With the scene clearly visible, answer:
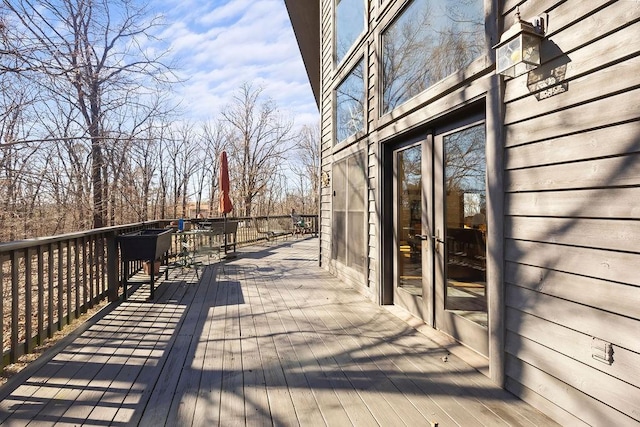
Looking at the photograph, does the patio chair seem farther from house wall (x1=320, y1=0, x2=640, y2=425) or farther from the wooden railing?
house wall (x1=320, y1=0, x2=640, y2=425)

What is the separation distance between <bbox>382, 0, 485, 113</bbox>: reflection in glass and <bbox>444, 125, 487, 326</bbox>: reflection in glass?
60cm

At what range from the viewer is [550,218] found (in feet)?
5.82

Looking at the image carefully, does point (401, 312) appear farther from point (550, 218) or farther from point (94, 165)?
point (94, 165)

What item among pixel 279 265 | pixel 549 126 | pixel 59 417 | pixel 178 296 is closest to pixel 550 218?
pixel 549 126

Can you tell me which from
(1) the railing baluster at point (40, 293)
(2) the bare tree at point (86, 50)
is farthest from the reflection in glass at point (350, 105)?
(1) the railing baluster at point (40, 293)

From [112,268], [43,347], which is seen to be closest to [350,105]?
[112,268]

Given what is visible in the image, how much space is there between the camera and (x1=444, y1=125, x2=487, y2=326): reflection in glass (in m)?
2.51

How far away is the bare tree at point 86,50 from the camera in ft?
11.8

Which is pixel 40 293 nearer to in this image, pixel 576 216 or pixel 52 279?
pixel 52 279

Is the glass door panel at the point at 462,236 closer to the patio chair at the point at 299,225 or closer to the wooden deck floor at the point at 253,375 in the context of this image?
the wooden deck floor at the point at 253,375

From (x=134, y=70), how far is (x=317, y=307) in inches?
175

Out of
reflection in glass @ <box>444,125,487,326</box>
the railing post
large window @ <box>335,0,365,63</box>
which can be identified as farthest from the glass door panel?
the railing post

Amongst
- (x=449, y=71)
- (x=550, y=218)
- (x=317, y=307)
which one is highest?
(x=449, y=71)

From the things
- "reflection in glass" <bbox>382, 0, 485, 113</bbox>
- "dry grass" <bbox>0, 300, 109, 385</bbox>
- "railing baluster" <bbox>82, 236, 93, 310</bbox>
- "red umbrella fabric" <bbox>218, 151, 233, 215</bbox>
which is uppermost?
"reflection in glass" <bbox>382, 0, 485, 113</bbox>
